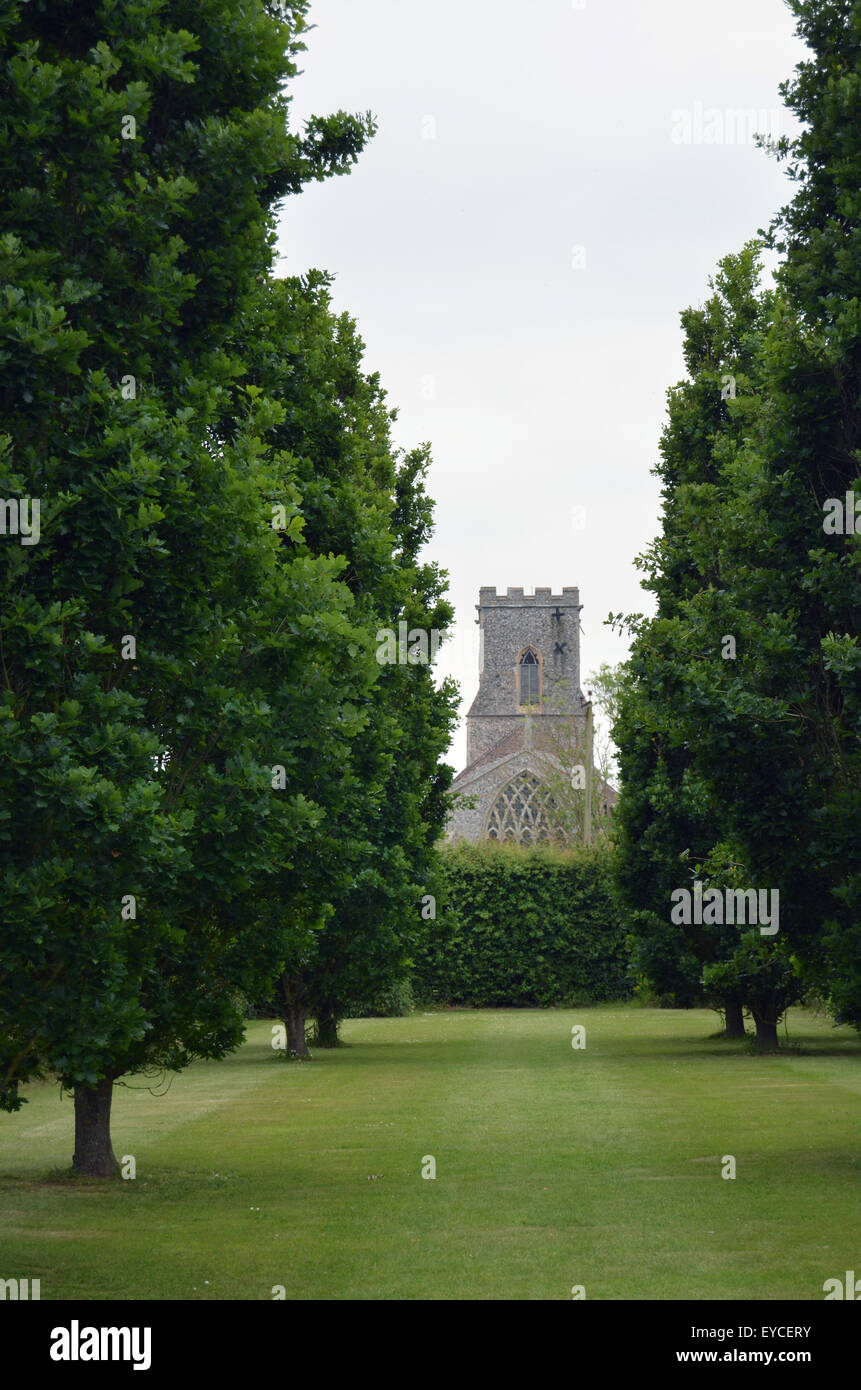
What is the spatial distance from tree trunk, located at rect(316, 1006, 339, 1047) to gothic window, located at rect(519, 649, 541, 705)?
74170 millimetres

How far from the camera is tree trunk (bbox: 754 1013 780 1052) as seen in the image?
102 feet

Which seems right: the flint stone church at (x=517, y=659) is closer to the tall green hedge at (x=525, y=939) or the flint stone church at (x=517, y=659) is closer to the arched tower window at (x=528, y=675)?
the arched tower window at (x=528, y=675)

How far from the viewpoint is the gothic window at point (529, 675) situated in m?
109

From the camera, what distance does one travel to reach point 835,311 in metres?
15.8

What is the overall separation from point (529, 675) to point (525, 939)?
60833mm

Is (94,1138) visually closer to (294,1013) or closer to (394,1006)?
(294,1013)

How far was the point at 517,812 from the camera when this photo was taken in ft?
297

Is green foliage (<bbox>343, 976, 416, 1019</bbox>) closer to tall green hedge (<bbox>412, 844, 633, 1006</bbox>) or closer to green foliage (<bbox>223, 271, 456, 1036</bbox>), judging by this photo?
tall green hedge (<bbox>412, 844, 633, 1006</bbox>)

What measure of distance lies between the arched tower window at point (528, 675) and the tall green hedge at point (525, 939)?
59067 millimetres

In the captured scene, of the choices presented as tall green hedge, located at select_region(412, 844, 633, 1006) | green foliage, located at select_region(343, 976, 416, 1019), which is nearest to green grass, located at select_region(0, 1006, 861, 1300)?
green foliage, located at select_region(343, 976, 416, 1019)

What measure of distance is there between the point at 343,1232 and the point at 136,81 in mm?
9084

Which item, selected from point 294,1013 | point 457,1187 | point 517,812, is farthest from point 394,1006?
point 517,812
